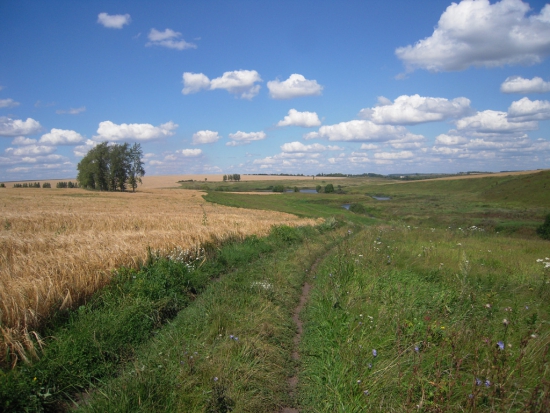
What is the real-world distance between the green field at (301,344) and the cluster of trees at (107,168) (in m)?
86.0

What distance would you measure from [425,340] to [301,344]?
2.01 meters

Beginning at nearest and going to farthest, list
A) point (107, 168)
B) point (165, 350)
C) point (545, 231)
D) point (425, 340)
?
→ point (425, 340) → point (165, 350) → point (545, 231) → point (107, 168)

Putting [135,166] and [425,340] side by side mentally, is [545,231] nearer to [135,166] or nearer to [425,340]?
[425,340]

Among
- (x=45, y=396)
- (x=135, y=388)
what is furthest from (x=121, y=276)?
(x=135, y=388)

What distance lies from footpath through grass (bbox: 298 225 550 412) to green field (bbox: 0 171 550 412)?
0.08 feet

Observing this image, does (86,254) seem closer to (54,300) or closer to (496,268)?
Result: (54,300)

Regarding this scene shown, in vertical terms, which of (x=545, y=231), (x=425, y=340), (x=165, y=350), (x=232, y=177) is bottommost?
(x=545, y=231)

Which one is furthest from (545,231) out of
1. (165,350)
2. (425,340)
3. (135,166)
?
(135,166)

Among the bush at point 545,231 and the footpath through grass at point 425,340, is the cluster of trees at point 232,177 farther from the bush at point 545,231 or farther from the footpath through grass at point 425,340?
the footpath through grass at point 425,340

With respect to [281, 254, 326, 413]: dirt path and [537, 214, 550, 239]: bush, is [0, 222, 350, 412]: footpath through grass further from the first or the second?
[537, 214, 550, 239]: bush

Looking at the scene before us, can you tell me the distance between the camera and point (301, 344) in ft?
18.5

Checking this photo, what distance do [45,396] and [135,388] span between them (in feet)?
4.01

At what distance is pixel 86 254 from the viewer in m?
7.59

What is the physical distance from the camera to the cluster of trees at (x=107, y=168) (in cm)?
8556
